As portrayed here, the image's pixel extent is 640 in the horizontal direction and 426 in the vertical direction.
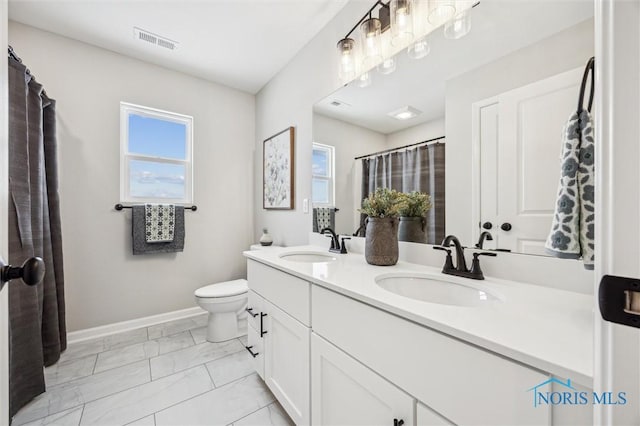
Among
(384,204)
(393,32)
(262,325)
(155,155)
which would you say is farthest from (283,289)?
(155,155)

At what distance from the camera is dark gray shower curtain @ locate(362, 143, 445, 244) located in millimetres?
1193

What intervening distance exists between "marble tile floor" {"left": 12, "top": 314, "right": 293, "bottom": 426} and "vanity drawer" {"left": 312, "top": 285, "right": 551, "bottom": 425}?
2.87 ft

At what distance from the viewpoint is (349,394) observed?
889 millimetres

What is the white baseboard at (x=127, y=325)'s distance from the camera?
2111 millimetres

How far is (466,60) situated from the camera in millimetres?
1111

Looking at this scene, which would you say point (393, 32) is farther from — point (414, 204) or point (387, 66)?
point (414, 204)

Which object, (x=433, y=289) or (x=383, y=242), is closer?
(x=433, y=289)

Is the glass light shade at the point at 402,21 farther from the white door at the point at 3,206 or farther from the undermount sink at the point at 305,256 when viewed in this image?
the white door at the point at 3,206

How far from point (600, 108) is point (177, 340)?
263 centimetres

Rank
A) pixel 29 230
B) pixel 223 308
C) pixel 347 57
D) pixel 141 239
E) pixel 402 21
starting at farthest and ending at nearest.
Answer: pixel 141 239
pixel 223 308
pixel 347 57
pixel 29 230
pixel 402 21

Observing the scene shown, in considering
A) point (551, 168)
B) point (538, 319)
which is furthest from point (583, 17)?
point (538, 319)

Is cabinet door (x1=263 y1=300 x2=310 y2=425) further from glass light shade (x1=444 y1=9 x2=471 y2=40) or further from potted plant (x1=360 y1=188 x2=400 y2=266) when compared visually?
glass light shade (x1=444 y1=9 x2=471 y2=40)

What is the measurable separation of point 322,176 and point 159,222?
1.59m

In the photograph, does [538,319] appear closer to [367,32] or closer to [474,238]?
[474,238]
